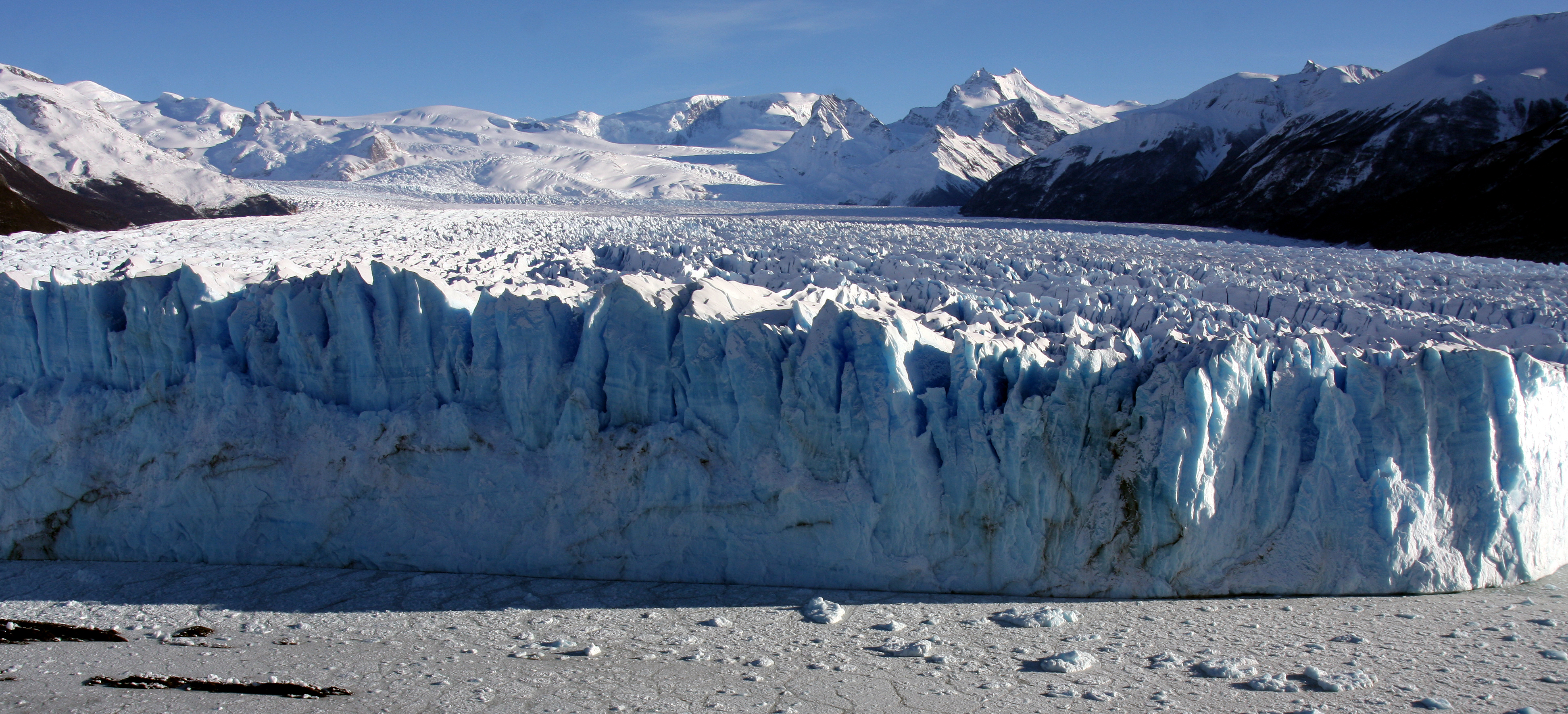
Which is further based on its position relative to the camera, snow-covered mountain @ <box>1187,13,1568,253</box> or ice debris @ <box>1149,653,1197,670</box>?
snow-covered mountain @ <box>1187,13,1568,253</box>

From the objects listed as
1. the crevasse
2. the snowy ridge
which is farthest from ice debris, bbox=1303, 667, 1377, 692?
the snowy ridge

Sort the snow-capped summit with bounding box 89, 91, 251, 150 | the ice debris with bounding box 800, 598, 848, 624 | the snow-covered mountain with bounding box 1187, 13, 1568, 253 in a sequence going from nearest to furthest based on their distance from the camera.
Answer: the ice debris with bounding box 800, 598, 848, 624 → the snow-covered mountain with bounding box 1187, 13, 1568, 253 → the snow-capped summit with bounding box 89, 91, 251, 150

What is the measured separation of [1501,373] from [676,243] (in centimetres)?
870

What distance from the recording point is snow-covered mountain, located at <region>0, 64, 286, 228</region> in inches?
683

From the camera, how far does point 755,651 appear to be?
420 cm

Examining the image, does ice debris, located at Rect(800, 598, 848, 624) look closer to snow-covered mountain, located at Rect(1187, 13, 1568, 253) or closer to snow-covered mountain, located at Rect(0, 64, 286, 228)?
snow-covered mountain, located at Rect(0, 64, 286, 228)

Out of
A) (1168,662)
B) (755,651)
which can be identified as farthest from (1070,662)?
(755,651)

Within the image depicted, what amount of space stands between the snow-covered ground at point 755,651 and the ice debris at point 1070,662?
41mm

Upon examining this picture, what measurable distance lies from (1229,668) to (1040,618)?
0.89 metres

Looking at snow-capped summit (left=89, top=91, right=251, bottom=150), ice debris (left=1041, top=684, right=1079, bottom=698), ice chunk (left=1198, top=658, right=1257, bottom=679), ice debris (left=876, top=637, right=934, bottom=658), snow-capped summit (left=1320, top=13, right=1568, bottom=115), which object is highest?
snow-capped summit (left=89, top=91, right=251, bottom=150)

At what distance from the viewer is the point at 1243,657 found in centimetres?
391

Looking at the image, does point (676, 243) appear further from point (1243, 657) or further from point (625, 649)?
point (1243, 657)

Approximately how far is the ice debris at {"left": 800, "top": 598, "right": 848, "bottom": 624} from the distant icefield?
15.6 inches

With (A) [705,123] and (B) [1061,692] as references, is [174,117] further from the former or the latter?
(B) [1061,692]
